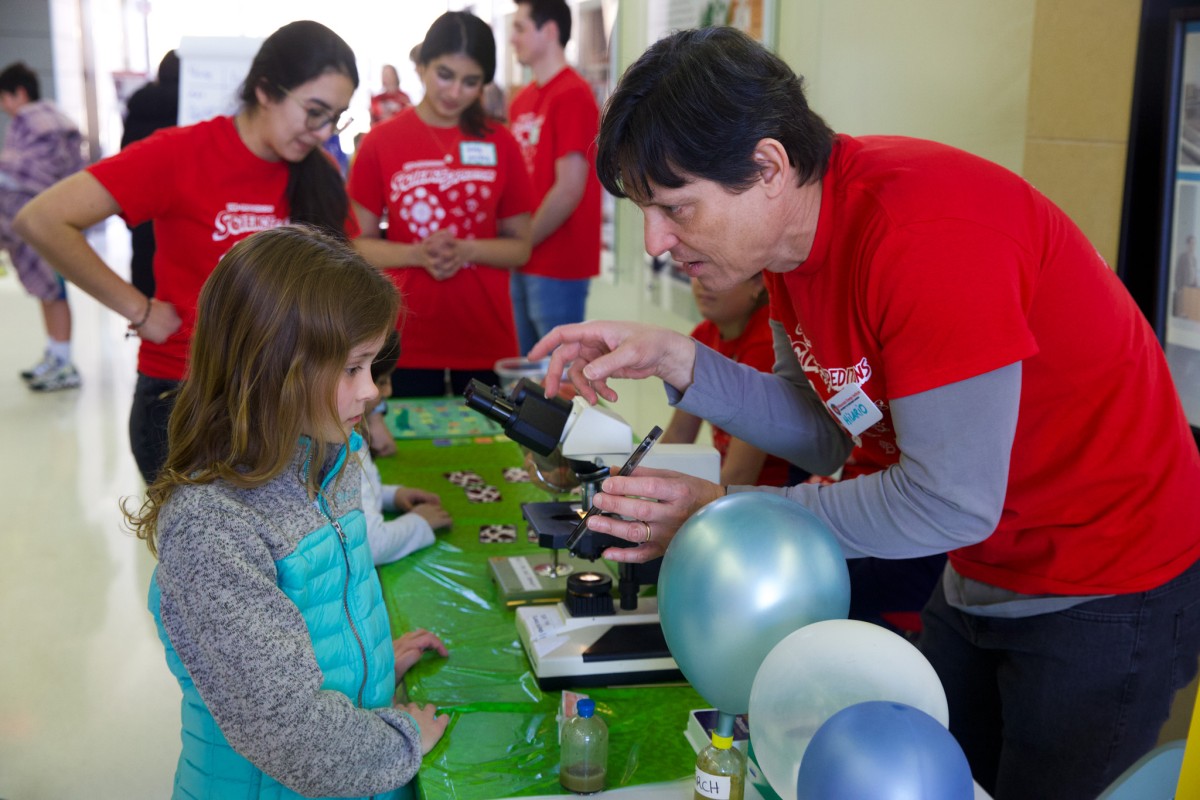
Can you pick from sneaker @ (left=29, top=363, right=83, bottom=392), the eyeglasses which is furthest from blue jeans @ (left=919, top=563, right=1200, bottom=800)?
sneaker @ (left=29, top=363, right=83, bottom=392)

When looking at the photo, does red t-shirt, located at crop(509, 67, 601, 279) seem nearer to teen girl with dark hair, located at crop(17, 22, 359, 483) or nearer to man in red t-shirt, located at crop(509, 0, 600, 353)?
man in red t-shirt, located at crop(509, 0, 600, 353)

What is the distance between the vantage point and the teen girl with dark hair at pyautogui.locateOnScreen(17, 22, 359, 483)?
2170 mm

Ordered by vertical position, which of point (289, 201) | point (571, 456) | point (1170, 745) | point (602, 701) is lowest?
point (602, 701)

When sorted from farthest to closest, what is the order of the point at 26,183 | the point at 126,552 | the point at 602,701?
the point at 26,183
the point at 126,552
the point at 602,701

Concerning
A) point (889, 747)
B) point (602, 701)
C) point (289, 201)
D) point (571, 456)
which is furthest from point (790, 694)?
point (289, 201)

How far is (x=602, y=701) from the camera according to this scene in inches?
52.6

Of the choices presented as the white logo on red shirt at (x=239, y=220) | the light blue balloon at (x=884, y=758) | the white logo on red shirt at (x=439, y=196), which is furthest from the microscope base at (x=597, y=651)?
the white logo on red shirt at (x=439, y=196)

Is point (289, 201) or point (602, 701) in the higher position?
point (289, 201)

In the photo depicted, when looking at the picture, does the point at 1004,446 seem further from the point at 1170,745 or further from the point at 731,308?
the point at 731,308

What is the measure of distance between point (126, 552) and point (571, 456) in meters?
2.91

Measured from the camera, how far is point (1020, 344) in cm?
103

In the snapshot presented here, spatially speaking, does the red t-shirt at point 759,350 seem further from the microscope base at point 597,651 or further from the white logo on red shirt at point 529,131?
the white logo on red shirt at point 529,131

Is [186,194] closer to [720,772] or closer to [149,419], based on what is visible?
[149,419]

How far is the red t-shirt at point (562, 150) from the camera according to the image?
3.76 metres
